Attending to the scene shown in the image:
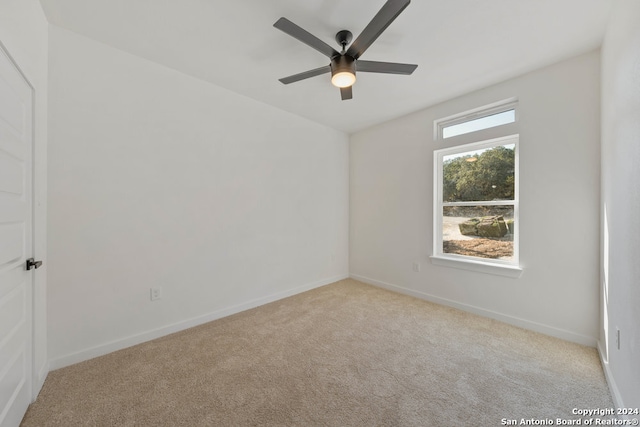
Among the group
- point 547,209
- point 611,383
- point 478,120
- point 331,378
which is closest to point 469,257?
point 547,209

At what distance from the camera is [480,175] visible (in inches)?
112

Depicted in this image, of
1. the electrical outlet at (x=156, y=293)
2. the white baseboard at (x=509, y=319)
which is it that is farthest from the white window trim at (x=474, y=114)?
the electrical outlet at (x=156, y=293)

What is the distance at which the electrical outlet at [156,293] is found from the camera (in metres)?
2.25

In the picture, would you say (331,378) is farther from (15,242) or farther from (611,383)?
(15,242)

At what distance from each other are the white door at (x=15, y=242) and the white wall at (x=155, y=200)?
39cm

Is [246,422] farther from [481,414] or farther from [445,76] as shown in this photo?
[445,76]

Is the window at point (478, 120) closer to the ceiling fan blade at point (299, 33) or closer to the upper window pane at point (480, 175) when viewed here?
the upper window pane at point (480, 175)

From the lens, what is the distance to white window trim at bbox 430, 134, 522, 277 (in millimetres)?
2527

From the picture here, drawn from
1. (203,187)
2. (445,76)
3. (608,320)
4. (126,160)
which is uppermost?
(445,76)

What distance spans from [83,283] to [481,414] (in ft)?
9.59

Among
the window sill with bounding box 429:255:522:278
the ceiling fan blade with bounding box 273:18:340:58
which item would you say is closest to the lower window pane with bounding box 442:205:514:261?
the window sill with bounding box 429:255:522:278

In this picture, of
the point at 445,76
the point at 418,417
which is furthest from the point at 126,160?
the point at 445,76

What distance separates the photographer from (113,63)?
80.5 inches

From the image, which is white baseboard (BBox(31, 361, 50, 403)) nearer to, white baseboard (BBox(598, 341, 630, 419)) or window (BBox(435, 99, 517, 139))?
white baseboard (BBox(598, 341, 630, 419))
